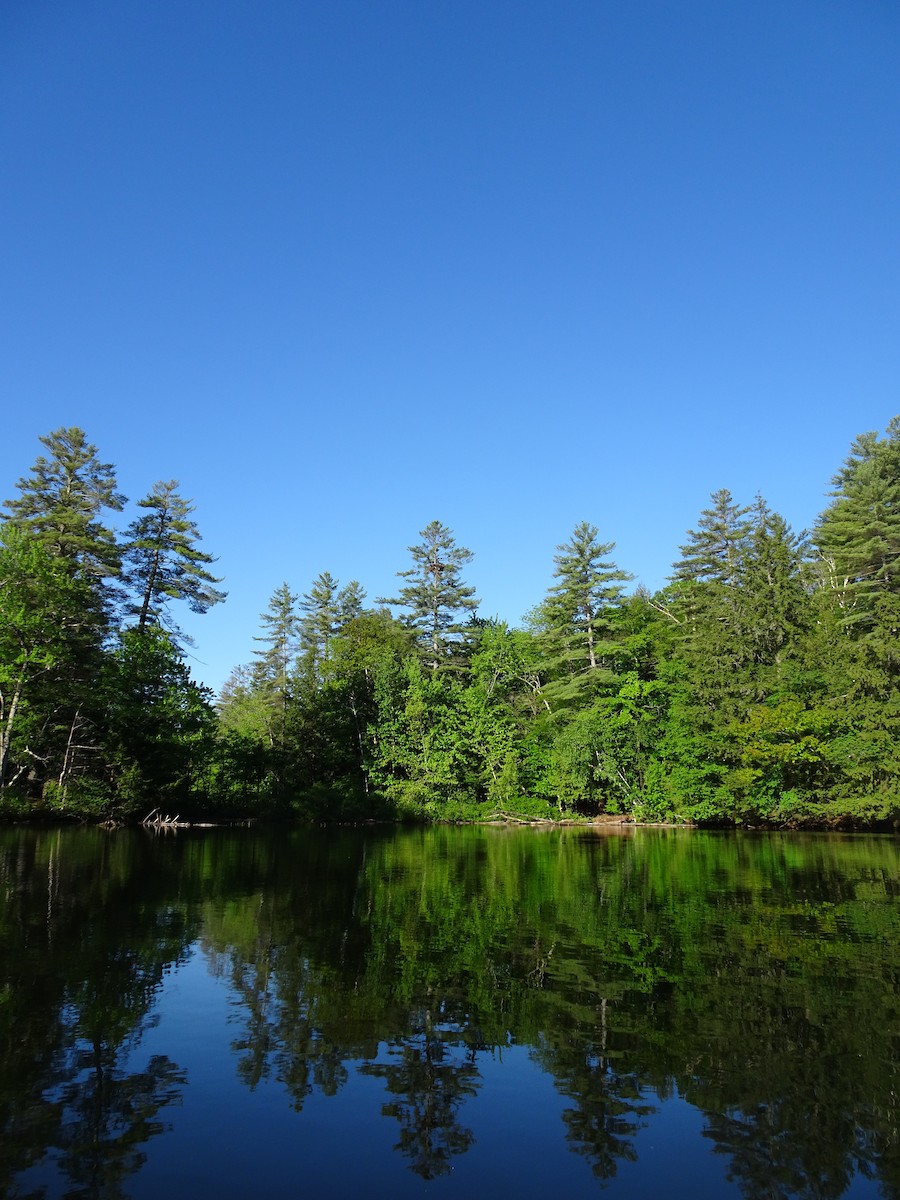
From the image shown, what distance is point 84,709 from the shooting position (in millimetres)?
37562

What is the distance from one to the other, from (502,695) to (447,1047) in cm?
5050

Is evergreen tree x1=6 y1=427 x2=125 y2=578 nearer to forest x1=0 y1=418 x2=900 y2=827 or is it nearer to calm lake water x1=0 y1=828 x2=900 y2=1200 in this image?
forest x1=0 y1=418 x2=900 y2=827

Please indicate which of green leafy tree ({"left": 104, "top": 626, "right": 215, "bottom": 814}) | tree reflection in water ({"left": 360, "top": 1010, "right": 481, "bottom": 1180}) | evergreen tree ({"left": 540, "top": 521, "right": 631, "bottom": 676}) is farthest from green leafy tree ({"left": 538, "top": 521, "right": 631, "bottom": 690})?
tree reflection in water ({"left": 360, "top": 1010, "right": 481, "bottom": 1180})

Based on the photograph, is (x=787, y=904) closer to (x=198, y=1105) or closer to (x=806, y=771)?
(x=198, y=1105)

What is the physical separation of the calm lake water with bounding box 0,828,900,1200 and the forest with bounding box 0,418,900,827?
23.0 meters

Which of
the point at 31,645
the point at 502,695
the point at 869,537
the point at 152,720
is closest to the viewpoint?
the point at 31,645

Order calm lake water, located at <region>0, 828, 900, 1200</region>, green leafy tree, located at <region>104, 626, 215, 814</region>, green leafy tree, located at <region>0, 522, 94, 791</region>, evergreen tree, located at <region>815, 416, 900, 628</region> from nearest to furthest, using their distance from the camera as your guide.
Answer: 1. calm lake water, located at <region>0, 828, 900, 1200</region>
2. green leafy tree, located at <region>0, 522, 94, 791</region>
3. green leafy tree, located at <region>104, 626, 215, 814</region>
4. evergreen tree, located at <region>815, 416, 900, 628</region>

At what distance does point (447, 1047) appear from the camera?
7320 mm

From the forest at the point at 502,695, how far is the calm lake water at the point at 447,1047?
75.6 ft

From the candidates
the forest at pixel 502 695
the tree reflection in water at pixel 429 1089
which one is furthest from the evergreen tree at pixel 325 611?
the tree reflection in water at pixel 429 1089

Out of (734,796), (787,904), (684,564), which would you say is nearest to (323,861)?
(787,904)

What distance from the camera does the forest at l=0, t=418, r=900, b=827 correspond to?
3584cm

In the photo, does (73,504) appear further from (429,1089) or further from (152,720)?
(429,1089)


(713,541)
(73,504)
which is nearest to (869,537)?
(713,541)
